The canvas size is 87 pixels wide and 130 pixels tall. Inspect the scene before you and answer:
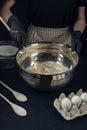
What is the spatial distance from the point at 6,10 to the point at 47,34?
24 cm

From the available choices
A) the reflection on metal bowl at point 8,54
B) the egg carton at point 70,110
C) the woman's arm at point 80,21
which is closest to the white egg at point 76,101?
the egg carton at point 70,110

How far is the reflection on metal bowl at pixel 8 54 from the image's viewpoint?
3.94 ft

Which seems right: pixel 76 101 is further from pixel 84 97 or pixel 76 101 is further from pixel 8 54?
pixel 8 54

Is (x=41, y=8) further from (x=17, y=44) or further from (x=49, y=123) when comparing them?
(x=49, y=123)

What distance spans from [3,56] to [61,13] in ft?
1.57

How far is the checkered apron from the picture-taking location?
158 cm

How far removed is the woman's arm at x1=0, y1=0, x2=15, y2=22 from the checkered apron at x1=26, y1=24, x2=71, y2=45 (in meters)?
0.16

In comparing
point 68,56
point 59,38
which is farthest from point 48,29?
point 68,56

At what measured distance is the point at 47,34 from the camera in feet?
5.19

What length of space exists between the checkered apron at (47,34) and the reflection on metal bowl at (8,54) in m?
0.27

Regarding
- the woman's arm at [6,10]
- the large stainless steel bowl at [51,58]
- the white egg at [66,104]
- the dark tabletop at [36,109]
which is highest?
the woman's arm at [6,10]

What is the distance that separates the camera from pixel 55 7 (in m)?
1.53

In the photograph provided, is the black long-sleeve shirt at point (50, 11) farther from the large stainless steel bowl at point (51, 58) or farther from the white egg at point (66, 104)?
the white egg at point (66, 104)

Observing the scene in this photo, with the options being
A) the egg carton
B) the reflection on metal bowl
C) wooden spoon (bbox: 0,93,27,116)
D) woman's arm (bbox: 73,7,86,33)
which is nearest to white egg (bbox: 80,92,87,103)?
the egg carton
